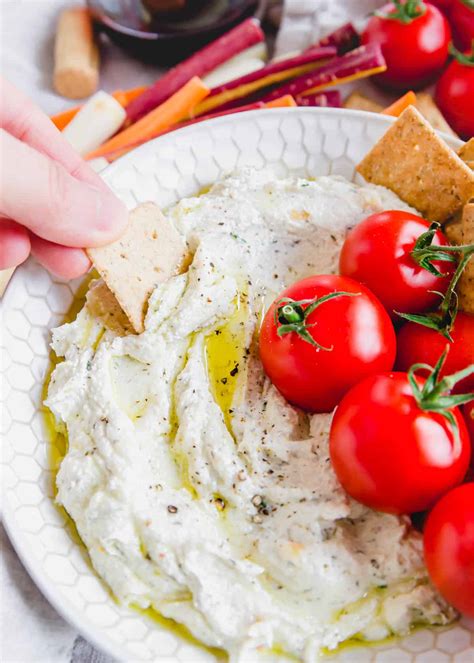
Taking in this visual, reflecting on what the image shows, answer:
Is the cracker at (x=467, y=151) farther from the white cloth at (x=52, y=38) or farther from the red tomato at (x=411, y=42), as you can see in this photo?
the white cloth at (x=52, y=38)

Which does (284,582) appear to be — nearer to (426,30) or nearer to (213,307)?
(213,307)

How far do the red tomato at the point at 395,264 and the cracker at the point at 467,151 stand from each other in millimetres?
385

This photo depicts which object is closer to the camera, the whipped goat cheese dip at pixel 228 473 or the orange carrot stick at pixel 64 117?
the whipped goat cheese dip at pixel 228 473

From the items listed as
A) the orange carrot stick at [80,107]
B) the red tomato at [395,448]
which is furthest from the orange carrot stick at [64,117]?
the red tomato at [395,448]

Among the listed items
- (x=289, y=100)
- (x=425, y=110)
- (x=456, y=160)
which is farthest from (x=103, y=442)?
(x=425, y=110)

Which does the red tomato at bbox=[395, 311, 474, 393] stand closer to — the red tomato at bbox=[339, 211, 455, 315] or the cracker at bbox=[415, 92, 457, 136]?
the red tomato at bbox=[339, 211, 455, 315]

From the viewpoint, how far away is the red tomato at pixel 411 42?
10.6ft

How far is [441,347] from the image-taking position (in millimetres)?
2266

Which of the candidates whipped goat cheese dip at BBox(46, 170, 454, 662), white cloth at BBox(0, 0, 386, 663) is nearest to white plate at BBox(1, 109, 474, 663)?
whipped goat cheese dip at BBox(46, 170, 454, 662)

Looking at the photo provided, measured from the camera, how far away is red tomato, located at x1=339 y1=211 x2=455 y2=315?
2307 mm

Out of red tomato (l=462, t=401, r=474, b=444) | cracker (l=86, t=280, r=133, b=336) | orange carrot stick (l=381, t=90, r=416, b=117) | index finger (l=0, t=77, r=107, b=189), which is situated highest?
index finger (l=0, t=77, r=107, b=189)

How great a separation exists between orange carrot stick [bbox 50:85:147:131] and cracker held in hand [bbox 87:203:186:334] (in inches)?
38.8

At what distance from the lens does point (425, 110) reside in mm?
3146

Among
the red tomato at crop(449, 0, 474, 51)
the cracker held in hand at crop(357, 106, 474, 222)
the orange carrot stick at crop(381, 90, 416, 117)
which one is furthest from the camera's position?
the red tomato at crop(449, 0, 474, 51)
